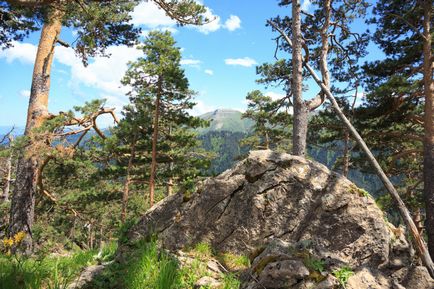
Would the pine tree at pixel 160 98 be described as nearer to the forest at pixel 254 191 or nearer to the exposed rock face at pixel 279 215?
the forest at pixel 254 191

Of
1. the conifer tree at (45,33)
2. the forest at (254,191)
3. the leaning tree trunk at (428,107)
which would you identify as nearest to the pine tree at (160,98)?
the forest at (254,191)

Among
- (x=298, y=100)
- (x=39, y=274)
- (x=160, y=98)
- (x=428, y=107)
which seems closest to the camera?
(x=39, y=274)

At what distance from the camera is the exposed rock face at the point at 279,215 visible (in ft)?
17.8

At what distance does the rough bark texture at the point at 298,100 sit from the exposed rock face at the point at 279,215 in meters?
1.92

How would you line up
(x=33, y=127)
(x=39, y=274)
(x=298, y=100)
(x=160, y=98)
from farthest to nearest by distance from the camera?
(x=160, y=98), (x=33, y=127), (x=298, y=100), (x=39, y=274)

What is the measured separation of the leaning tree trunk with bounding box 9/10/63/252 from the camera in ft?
31.0

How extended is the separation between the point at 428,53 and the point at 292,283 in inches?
456

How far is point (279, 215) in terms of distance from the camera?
19.4ft

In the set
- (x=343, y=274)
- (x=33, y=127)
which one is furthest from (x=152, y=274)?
(x=33, y=127)

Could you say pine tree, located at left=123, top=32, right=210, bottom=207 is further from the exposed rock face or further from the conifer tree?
the exposed rock face

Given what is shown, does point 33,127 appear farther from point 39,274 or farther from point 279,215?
point 279,215

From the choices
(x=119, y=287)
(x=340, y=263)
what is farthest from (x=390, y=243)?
(x=119, y=287)

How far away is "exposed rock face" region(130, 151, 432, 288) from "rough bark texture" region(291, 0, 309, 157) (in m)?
1.92

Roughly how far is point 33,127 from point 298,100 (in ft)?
27.0
